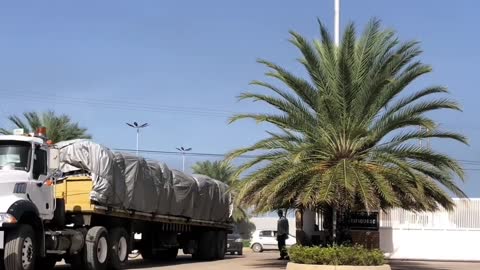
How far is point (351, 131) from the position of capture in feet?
59.2

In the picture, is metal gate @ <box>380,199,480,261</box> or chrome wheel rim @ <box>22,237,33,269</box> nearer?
chrome wheel rim @ <box>22,237,33,269</box>

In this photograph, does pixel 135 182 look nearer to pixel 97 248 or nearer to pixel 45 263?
pixel 97 248

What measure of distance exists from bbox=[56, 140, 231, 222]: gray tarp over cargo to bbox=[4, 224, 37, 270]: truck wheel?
117 inches

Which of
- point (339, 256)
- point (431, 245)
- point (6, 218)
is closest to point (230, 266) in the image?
point (339, 256)

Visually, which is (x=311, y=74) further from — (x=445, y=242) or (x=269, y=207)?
(x=445, y=242)

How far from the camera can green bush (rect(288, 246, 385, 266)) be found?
17.4 m

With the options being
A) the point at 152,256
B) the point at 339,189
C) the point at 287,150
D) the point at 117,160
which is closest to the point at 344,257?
the point at 339,189

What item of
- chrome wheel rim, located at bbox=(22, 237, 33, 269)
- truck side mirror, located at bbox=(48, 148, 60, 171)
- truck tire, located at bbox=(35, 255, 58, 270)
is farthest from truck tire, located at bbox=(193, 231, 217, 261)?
chrome wheel rim, located at bbox=(22, 237, 33, 269)

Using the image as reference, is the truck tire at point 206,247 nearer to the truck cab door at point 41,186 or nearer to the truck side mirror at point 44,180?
the truck cab door at point 41,186

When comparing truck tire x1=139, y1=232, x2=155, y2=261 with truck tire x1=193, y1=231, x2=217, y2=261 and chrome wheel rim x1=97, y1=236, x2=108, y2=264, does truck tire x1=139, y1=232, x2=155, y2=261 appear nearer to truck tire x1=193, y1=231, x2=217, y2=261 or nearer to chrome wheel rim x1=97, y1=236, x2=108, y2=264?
truck tire x1=193, y1=231, x2=217, y2=261

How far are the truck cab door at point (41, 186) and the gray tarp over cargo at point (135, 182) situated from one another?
4.80ft

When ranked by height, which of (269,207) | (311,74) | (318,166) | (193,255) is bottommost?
(193,255)

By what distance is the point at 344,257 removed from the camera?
56.7 ft

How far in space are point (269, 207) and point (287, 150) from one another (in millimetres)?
1668
